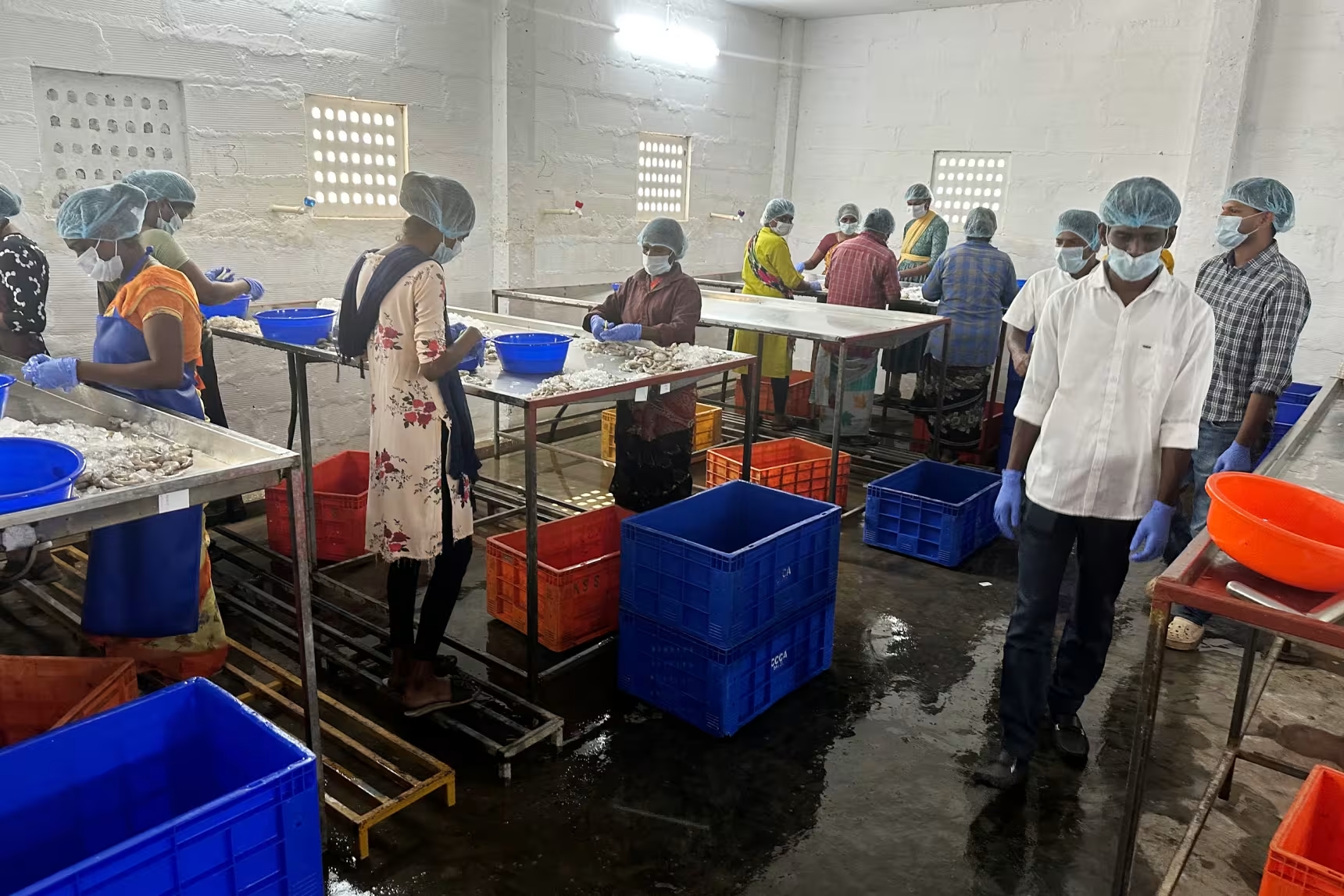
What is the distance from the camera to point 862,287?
5.81m

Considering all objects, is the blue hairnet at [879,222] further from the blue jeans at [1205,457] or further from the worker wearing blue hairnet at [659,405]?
the blue jeans at [1205,457]

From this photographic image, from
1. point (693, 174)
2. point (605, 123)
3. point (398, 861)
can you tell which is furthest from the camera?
point (693, 174)

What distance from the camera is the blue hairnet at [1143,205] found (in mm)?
2189

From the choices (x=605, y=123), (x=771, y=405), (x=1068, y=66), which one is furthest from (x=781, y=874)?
(x=1068, y=66)

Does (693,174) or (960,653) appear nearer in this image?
(960,653)

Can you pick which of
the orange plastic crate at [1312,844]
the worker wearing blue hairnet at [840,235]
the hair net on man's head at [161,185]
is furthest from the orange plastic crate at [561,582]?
the worker wearing blue hairnet at [840,235]

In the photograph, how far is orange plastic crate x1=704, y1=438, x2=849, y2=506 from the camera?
4.43 m

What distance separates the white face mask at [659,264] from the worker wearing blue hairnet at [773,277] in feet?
7.15

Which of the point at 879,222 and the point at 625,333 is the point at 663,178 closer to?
the point at 879,222

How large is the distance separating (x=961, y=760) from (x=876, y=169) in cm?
595

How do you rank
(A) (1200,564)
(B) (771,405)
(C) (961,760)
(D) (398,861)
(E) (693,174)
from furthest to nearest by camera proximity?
(E) (693,174)
(B) (771,405)
(C) (961,760)
(D) (398,861)
(A) (1200,564)

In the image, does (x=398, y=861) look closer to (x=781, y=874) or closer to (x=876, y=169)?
(x=781, y=874)

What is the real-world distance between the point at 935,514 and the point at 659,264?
1.72 meters

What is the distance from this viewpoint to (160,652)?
282cm
